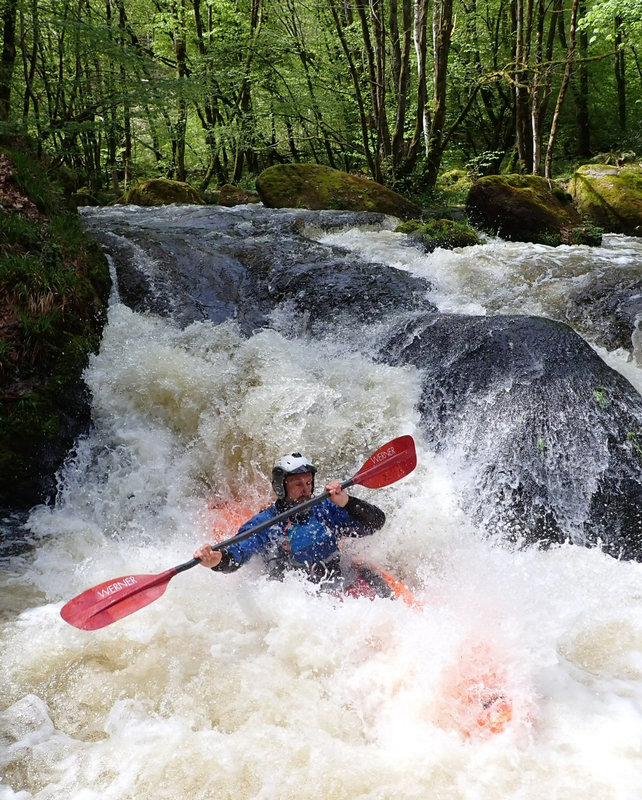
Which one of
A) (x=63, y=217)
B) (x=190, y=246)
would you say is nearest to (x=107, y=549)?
(x=63, y=217)

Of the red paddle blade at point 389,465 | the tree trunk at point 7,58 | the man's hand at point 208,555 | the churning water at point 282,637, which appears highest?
the tree trunk at point 7,58

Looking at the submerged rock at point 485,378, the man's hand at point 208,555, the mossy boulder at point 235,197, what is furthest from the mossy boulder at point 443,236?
the man's hand at point 208,555

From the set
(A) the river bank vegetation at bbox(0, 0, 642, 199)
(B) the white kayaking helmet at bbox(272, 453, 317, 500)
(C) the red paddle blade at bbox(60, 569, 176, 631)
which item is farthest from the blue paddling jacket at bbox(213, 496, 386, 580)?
(A) the river bank vegetation at bbox(0, 0, 642, 199)

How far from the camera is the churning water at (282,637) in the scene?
224cm

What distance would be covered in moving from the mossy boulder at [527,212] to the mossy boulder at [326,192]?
56.9 inches

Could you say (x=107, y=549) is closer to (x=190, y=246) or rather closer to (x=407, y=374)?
(x=407, y=374)

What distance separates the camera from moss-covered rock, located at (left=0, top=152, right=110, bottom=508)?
4.25 m

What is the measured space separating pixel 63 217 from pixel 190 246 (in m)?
1.88

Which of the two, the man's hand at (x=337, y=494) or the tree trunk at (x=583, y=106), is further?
the tree trunk at (x=583, y=106)

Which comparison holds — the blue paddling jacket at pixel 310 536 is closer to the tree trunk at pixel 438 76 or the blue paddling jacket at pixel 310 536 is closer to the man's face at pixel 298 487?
the man's face at pixel 298 487

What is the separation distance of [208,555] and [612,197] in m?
9.33

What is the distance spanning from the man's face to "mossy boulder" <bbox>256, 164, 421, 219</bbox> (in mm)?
7719

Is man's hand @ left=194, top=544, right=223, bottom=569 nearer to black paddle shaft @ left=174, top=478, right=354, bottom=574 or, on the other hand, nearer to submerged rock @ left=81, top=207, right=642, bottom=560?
black paddle shaft @ left=174, top=478, right=354, bottom=574

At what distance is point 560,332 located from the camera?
4.64 meters
